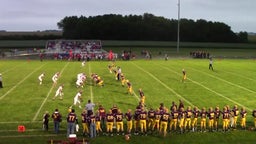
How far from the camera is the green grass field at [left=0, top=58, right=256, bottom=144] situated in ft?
69.4

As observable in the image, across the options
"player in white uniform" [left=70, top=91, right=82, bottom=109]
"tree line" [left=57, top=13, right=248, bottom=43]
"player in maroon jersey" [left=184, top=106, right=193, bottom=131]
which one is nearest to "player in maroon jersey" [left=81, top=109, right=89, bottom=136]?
"player in maroon jersey" [left=184, top=106, right=193, bottom=131]

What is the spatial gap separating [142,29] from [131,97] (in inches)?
3527

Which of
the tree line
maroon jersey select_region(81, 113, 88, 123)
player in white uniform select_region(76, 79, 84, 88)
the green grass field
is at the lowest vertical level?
the green grass field

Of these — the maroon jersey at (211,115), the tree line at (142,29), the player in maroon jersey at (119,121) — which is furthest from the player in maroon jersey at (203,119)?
the tree line at (142,29)

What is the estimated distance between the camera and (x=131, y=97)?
31797 mm

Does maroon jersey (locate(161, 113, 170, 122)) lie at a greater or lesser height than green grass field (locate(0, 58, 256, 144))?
greater

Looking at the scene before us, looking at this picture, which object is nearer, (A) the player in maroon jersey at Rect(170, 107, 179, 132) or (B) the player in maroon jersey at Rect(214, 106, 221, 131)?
(A) the player in maroon jersey at Rect(170, 107, 179, 132)

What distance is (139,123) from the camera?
22.3 metres

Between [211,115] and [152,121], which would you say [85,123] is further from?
[211,115]

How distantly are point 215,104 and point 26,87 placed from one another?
15977 mm

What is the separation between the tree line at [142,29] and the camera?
115750mm

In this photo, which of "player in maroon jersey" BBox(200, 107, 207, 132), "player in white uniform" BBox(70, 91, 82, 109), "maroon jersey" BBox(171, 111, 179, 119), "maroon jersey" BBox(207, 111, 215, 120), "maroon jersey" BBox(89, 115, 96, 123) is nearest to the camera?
"maroon jersey" BBox(89, 115, 96, 123)

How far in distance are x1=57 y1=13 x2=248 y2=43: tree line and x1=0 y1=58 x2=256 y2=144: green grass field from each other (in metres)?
66.4

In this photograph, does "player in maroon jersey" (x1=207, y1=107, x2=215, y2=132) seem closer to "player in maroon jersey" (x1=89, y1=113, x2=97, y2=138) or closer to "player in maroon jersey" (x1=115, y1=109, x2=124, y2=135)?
"player in maroon jersey" (x1=115, y1=109, x2=124, y2=135)
